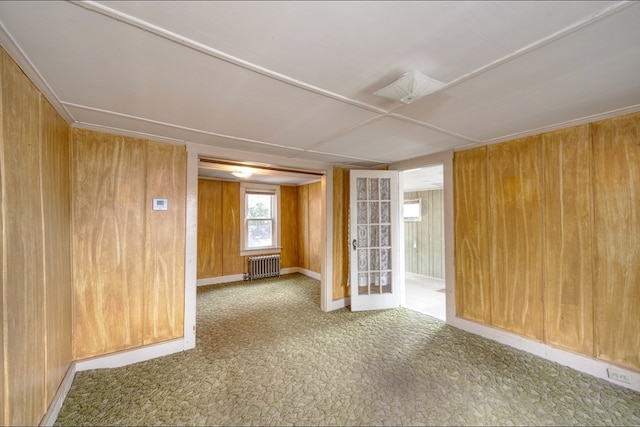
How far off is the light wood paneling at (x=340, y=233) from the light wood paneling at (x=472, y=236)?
1585 millimetres

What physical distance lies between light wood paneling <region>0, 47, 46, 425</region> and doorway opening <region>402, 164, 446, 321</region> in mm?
4688

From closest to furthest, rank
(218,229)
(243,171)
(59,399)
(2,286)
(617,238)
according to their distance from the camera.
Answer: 1. (2,286)
2. (59,399)
3. (617,238)
4. (243,171)
5. (218,229)

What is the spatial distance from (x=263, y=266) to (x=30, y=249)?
4.59 meters

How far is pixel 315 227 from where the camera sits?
610cm

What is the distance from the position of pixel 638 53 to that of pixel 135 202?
3.77 m

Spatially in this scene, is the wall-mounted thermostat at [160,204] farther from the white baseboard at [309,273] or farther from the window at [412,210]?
the window at [412,210]

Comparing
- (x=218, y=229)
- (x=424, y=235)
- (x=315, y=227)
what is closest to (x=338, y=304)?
(x=315, y=227)

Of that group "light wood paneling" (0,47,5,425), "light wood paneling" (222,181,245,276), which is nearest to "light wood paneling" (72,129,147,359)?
"light wood paneling" (0,47,5,425)

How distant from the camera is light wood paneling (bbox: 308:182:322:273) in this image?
5.99 meters

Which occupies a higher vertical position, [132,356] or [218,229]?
[218,229]

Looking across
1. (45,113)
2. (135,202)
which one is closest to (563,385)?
(135,202)

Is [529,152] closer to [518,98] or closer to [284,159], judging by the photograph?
[518,98]

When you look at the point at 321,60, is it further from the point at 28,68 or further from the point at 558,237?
the point at 558,237

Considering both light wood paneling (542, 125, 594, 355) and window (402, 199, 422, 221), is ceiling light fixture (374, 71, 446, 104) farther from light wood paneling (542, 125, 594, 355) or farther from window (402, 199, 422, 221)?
window (402, 199, 422, 221)
